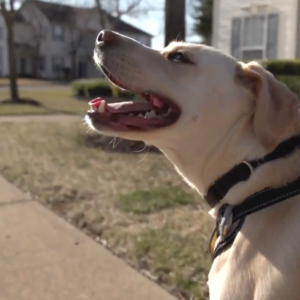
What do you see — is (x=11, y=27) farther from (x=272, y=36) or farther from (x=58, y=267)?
(x=58, y=267)

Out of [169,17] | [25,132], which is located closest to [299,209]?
[169,17]

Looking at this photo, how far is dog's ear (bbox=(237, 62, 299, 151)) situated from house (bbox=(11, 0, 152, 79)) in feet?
171

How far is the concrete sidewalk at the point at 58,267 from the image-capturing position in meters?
3.77

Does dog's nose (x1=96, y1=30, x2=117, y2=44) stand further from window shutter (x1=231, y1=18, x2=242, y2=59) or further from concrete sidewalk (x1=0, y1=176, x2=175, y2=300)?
window shutter (x1=231, y1=18, x2=242, y2=59)

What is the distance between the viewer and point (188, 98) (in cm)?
276

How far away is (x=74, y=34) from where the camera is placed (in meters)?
56.9

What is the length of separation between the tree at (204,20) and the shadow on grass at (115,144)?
33328mm

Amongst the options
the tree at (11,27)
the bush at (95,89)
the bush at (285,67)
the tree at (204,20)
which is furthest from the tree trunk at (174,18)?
the tree at (204,20)

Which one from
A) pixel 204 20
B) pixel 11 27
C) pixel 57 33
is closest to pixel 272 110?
pixel 11 27

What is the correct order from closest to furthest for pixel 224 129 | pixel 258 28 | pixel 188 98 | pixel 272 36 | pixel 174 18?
1. pixel 224 129
2. pixel 188 98
3. pixel 174 18
4. pixel 272 36
5. pixel 258 28

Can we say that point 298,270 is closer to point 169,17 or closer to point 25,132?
point 169,17

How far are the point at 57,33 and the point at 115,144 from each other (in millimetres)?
50154

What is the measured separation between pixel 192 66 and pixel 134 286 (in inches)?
75.7

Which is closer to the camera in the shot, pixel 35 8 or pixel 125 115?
pixel 125 115
